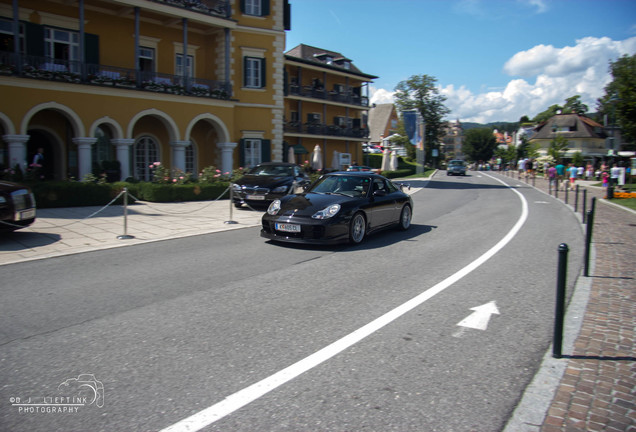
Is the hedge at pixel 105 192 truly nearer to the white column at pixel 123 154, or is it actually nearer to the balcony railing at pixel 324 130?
the white column at pixel 123 154

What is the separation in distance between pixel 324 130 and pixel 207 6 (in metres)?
20.3

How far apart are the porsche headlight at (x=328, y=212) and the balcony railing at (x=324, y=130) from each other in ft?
108

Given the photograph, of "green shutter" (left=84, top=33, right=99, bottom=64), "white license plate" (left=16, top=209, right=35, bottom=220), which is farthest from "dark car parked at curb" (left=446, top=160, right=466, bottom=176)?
"white license plate" (left=16, top=209, right=35, bottom=220)

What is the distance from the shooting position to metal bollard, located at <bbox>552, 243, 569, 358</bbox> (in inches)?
161

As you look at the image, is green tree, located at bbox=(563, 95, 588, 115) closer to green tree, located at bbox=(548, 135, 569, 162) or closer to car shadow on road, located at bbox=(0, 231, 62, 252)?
green tree, located at bbox=(548, 135, 569, 162)

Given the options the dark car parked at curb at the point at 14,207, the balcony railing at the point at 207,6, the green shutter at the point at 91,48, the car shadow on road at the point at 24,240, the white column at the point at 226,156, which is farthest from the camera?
the white column at the point at 226,156

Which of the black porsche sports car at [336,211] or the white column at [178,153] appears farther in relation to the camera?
the white column at [178,153]

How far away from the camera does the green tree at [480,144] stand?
12175cm

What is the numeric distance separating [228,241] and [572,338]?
22.9 ft

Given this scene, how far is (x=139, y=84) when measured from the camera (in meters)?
21.7

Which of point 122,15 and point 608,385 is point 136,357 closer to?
point 608,385

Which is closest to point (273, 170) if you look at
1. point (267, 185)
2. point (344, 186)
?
point (267, 185)

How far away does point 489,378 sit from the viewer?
151 inches

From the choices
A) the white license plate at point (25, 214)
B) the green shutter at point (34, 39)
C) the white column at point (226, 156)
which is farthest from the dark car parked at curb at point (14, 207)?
the white column at point (226, 156)
